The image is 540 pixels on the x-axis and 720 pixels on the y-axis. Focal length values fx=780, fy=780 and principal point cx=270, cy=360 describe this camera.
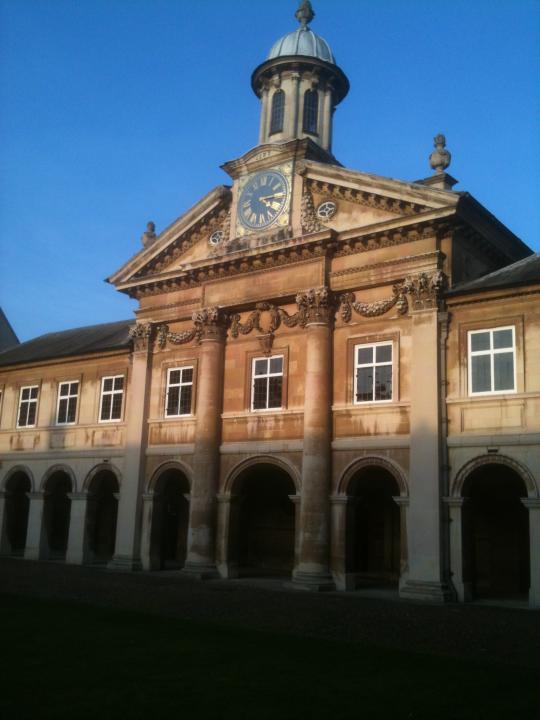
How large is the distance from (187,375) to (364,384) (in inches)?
320

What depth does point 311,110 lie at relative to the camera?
3262 centimetres

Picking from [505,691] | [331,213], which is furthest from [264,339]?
[505,691]

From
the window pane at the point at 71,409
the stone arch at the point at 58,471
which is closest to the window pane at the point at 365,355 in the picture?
the stone arch at the point at 58,471

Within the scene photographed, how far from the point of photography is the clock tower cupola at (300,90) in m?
32.2

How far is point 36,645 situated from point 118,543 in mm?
17836

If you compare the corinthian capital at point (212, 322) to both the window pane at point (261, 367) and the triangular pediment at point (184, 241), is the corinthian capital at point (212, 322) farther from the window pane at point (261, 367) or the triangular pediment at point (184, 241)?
the triangular pediment at point (184, 241)

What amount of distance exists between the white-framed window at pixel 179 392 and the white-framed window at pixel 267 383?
3185 millimetres

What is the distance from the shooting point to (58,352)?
3706 centimetres

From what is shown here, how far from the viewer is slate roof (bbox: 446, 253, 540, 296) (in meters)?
22.8

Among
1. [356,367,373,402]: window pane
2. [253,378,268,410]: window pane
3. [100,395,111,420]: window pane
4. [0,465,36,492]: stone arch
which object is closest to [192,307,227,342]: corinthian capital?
[253,378,268,410]: window pane

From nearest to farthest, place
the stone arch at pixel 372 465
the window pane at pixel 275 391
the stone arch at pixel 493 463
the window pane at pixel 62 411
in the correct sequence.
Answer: the stone arch at pixel 493 463 → the stone arch at pixel 372 465 → the window pane at pixel 275 391 → the window pane at pixel 62 411

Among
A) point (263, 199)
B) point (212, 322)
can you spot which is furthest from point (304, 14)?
point (212, 322)

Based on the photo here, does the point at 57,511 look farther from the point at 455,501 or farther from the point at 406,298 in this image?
the point at 455,501

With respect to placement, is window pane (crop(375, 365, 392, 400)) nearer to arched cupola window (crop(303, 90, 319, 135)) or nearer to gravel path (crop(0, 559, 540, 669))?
gravel path (crop(0, 559, 540, 669))
